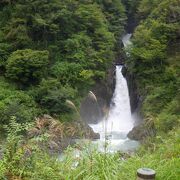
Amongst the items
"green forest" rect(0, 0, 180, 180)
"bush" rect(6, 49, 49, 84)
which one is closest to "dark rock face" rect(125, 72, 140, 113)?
"green forest" rect(0, 0, 180, 180)

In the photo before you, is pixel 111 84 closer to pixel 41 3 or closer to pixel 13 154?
pixel 41 3

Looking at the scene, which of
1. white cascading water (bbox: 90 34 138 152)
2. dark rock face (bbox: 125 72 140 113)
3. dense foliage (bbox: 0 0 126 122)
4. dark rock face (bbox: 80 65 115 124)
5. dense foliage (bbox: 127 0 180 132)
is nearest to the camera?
dense foliage (bbox: 0 0 126 122)

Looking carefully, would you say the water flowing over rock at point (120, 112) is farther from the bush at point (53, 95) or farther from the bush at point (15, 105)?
the bush at point (15, 105)

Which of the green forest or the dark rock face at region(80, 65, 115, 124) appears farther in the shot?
the dark rock face at region(80, 65, 115, 124)

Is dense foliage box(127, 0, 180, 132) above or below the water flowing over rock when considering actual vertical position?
above

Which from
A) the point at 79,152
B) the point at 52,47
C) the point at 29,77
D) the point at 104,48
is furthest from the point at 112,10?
the point at 79,152

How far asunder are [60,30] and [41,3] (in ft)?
5.92

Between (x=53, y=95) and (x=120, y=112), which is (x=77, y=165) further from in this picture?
(x=120, y=112)

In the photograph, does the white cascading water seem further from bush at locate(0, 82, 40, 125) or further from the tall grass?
the tall grass

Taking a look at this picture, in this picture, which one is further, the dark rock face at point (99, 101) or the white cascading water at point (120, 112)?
the white cascading water at point (120, 112)

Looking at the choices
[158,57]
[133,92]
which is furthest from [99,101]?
[158,57]

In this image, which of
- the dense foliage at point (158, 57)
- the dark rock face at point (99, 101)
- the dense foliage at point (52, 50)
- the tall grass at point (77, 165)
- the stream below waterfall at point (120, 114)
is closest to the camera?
the tall grass at point (77, 165)

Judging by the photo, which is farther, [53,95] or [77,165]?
[53,95]

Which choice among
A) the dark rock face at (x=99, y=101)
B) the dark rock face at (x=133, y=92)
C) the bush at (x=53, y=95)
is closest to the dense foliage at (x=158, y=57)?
the dark rock face at (x=133, y=92)
